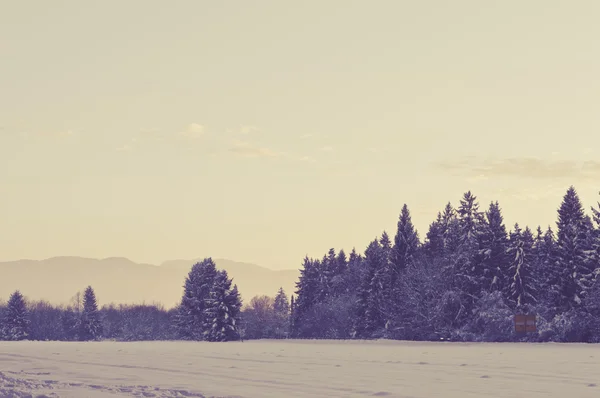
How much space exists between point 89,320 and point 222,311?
3998 centimetres

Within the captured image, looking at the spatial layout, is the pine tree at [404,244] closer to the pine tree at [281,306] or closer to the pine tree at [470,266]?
the pine tree at [470,266]

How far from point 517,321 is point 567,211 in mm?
11543

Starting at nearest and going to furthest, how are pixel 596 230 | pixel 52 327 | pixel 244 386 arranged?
pixel 244 386
pixel 596 230
pixel 52 327

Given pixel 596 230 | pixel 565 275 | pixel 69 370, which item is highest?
pixel 596 230

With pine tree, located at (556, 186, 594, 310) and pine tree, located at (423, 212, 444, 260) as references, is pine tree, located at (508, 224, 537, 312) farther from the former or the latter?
pine tree, located at (423, 212, 444, 260)

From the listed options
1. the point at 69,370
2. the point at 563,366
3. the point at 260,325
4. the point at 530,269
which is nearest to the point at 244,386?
the point at 69,370

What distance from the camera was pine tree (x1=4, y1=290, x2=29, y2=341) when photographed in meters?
110

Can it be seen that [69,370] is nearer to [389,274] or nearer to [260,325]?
[389,274]

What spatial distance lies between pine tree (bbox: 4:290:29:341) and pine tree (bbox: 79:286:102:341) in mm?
10888

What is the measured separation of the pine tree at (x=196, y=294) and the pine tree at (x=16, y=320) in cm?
2563

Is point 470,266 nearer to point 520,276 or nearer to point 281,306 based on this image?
point 520,276

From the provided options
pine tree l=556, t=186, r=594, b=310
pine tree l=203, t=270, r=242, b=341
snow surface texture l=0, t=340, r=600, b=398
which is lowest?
snow surface texture l=0, t=340, r=600, b=398

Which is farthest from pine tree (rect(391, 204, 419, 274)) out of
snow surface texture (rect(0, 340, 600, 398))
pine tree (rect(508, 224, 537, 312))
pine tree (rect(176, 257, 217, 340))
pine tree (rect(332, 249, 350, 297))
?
snow surface texture (rect(0, 340, 600, 398))

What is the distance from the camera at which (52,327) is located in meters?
141
